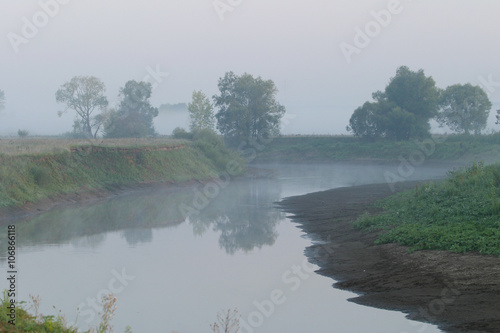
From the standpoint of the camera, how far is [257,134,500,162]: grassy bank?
59.2m

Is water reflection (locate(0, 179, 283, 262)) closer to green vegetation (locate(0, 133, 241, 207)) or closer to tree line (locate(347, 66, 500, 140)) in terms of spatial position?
green vegetation (locate(0, 133, 241, 207))

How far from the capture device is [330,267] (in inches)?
588

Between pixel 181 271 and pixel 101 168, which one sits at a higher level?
pixel 101 168

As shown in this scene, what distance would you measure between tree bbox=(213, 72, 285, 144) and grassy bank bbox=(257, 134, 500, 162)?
153 inches

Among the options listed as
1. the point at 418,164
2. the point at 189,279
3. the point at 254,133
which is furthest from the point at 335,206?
the point at 254,133

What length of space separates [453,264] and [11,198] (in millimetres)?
19428

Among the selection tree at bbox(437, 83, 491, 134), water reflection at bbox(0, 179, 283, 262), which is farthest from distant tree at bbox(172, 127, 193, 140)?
tree at bbox(437, 83, 491, 134)

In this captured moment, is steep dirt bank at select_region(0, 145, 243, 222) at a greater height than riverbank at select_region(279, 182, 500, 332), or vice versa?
steep dirt bank at select_region(0, 145, 243, 222)

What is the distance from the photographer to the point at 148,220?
24.9m

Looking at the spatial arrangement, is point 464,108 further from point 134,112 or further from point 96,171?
point 96,171

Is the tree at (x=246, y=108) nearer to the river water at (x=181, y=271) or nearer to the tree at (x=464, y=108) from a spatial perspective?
the tree at (x=464, y=108)

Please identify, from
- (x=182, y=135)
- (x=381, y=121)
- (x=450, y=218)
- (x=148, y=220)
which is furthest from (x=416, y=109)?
(x=450, y=218)

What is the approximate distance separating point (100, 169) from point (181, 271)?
21.5m

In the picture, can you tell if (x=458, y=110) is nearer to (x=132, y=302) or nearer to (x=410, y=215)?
(x=410, y=215)
